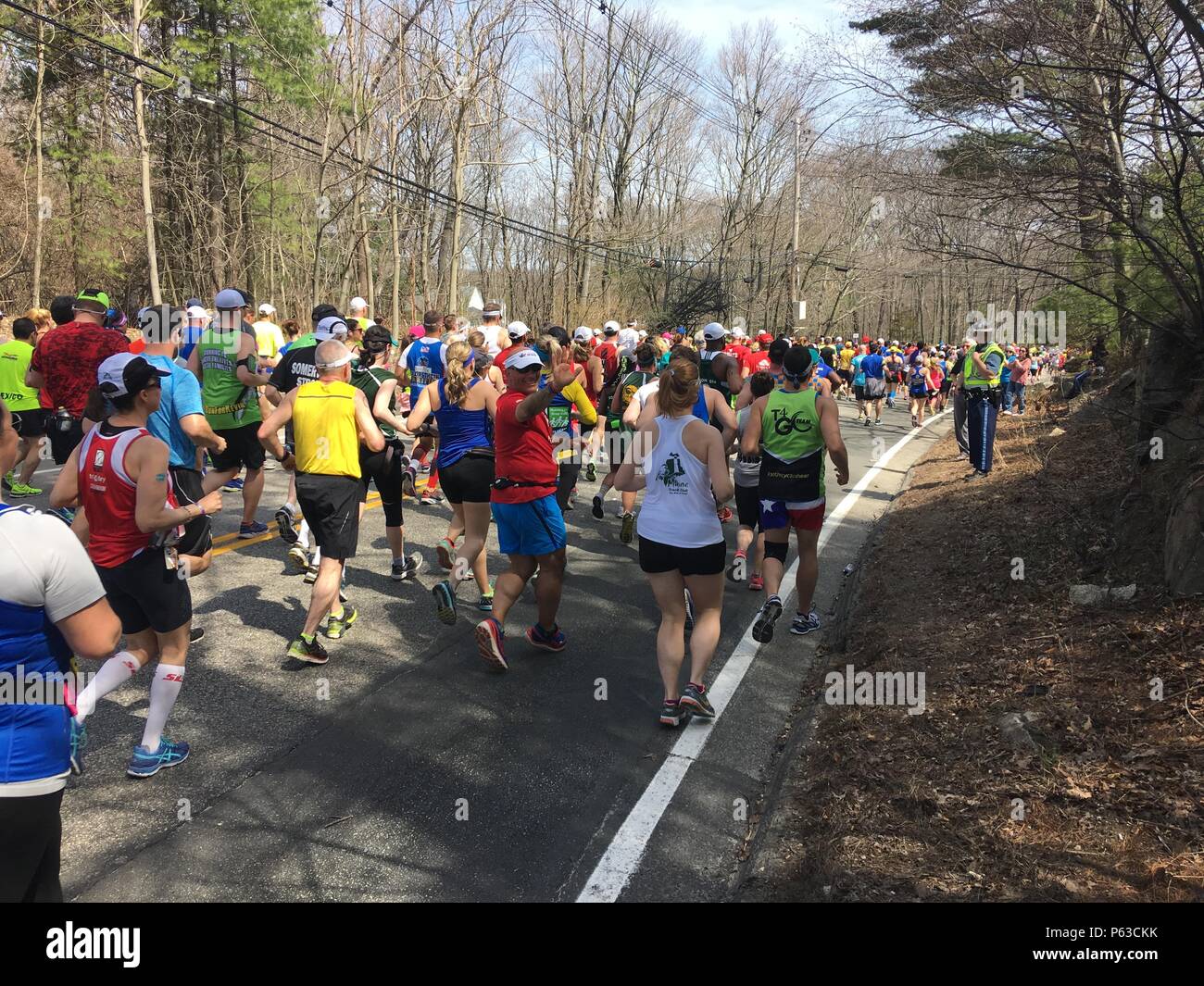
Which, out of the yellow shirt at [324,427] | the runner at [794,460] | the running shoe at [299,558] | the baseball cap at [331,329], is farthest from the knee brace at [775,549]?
the running shoe at [299,558]

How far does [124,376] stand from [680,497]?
108 inches

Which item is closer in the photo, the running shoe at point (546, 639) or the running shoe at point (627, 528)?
the running shoe at point (546, 639)

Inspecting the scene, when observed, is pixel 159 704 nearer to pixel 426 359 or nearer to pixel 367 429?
pixel 367 429

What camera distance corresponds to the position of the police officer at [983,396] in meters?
11.1

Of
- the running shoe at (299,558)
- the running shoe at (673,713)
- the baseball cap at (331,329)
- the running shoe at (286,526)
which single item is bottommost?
the running shoe at (673,713)

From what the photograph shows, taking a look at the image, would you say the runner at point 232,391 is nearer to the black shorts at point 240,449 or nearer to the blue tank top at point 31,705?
the black shorts at point 240,449

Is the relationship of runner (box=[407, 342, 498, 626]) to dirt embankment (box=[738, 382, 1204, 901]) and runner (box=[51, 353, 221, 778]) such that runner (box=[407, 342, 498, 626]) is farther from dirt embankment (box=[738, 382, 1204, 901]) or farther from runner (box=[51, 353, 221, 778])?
dirt embankment (box=[738, 382, 1204, 901])

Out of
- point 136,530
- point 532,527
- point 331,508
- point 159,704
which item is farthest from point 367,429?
point 159,704

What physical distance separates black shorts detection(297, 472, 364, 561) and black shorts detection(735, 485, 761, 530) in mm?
3224

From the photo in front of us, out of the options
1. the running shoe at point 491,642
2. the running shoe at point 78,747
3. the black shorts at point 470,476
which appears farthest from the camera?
the black shorts at point 470,476

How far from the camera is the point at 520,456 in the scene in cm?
554

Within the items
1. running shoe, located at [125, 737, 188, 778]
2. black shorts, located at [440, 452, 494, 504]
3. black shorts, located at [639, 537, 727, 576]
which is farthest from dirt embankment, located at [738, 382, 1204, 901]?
running shoe, located at [125, 737, 188, 778]

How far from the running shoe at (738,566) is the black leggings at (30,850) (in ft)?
19.7
